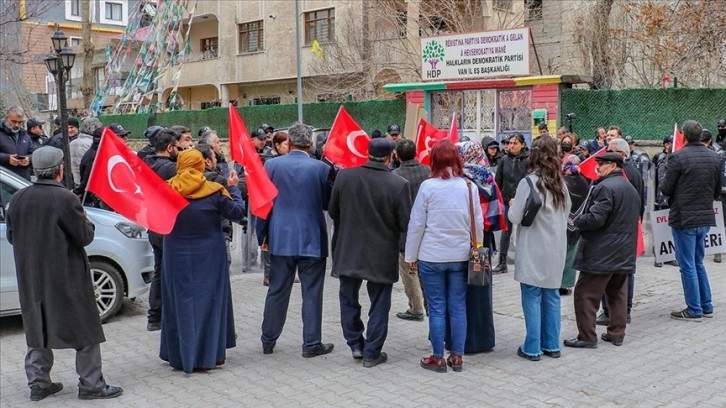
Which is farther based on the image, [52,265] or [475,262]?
[475,262]

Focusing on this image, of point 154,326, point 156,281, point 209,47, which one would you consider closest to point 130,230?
point 156,281

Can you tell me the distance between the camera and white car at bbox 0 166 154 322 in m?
7.88

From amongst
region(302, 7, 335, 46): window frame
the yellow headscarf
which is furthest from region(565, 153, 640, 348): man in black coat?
region(302, 7, 335, 46): window frame

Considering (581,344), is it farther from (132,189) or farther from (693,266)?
(132,189)

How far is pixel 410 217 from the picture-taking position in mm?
6473

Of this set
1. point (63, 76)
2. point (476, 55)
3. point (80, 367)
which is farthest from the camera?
point (476, 55)

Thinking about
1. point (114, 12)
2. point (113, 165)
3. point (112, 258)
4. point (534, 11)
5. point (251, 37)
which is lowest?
point (112, 258)

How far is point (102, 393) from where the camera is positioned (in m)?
5.89

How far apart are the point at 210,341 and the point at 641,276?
6.59m

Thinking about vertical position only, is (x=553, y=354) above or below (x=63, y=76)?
below

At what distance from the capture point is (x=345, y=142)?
27.5 ft

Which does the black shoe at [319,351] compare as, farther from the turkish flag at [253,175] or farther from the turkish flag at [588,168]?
the turkish flag at [588,168]

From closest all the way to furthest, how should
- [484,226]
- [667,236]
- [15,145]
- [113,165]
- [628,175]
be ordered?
1. [113,165]
2. [484,226]
3. [628,175]
4. [667,236]
5. [15,145]

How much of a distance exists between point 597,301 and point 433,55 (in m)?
17.7
